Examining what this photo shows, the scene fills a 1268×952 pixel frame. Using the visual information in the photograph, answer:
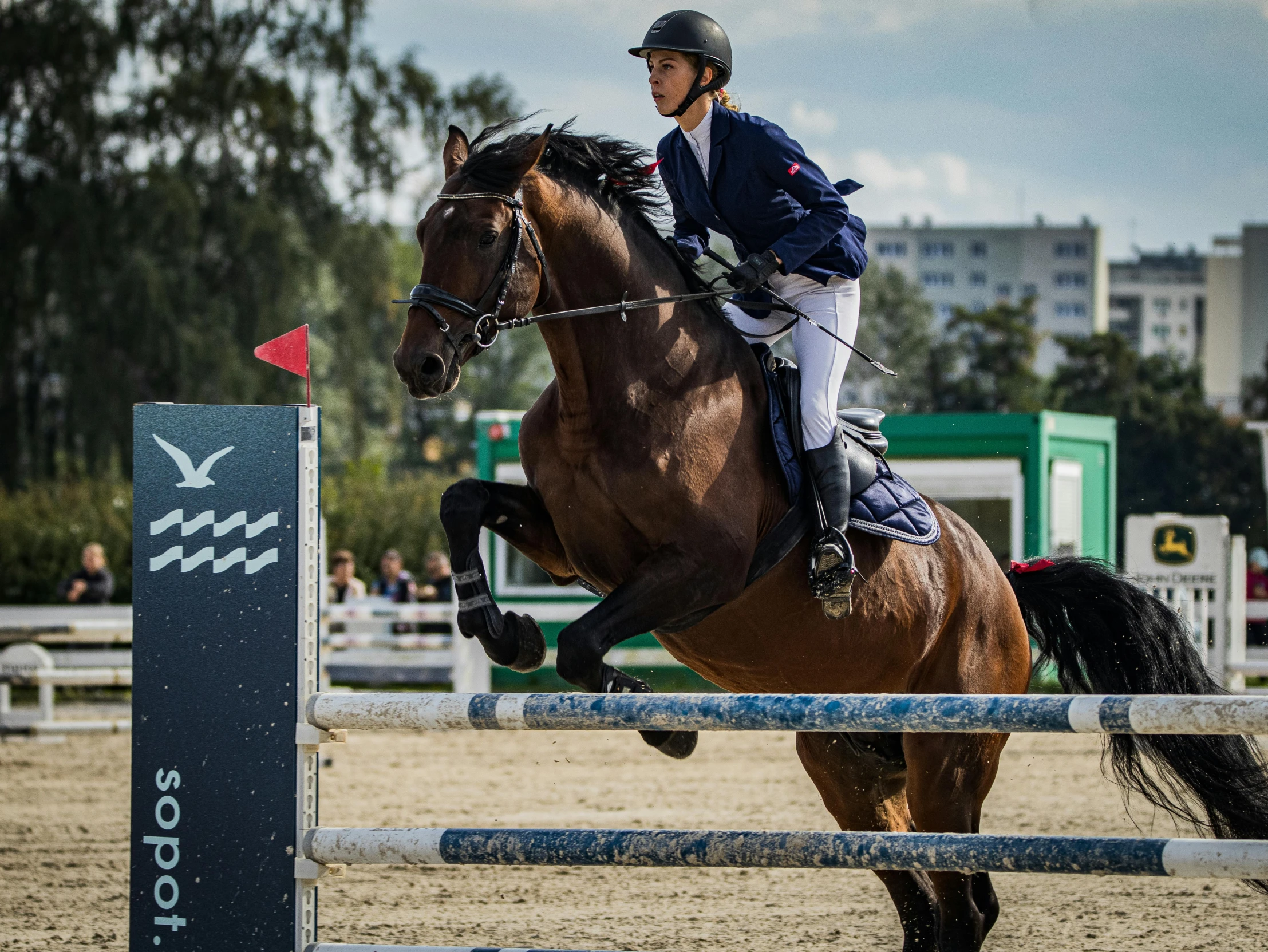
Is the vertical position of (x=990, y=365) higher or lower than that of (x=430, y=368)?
higher

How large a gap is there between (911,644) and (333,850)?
1.78 m

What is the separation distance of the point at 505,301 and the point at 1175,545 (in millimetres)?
9125

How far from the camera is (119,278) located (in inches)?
762

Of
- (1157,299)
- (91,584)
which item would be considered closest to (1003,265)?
(1157,299)

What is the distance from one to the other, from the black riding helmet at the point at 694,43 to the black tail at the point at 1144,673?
78.4 inches

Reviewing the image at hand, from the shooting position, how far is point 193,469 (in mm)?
3104

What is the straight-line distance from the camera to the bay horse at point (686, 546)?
333 cm

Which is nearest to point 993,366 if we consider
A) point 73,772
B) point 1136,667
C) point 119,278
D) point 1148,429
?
point 1148,429

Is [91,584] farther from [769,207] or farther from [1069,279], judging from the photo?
[1069,279]

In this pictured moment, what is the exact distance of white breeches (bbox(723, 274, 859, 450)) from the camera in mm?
3707

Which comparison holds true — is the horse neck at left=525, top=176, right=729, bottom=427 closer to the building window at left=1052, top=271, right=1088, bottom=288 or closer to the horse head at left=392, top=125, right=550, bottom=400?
the horse head at left=392, top=125, right=550, bottom=400

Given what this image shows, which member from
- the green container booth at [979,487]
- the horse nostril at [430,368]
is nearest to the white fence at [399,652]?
the green container booth at [979,487]

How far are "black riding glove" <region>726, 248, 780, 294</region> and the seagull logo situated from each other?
4.51ft

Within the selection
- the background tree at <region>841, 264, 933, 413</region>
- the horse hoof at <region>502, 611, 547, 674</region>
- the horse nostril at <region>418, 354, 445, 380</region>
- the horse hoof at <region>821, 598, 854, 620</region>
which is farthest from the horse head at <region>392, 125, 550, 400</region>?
the background tree at <region>841, 264, 933, 413</region>
